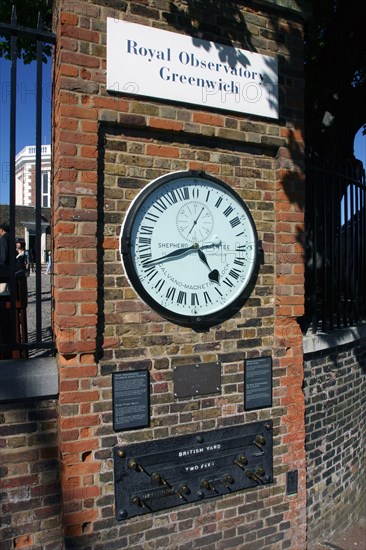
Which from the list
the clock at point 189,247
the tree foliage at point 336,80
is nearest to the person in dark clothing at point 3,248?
the clock at point 189,247

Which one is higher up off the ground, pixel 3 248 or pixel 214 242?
pixel 3 248

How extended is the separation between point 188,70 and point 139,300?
5.33ft

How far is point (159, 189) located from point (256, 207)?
0.83 metres

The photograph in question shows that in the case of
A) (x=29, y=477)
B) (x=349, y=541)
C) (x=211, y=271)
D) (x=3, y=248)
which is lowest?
(x=349, y=541)

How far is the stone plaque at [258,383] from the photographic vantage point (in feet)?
11.8

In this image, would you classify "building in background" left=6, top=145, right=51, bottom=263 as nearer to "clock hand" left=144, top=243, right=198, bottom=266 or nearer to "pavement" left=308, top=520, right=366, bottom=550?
"clock hand" left=144, top=243, right=198, bottom=266

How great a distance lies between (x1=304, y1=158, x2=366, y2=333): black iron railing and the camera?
4.46 m

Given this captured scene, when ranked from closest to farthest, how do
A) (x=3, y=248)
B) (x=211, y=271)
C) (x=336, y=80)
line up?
(x=211, y=271) < (x=3, y=248) < (x=336, y=80)

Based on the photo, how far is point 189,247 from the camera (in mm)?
3369

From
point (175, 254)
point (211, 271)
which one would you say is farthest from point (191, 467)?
point (175, 254)

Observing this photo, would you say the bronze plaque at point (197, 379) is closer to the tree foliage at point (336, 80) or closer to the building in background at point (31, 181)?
the building in background at point (31, 181)

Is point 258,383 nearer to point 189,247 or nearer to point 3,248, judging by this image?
point 189,247

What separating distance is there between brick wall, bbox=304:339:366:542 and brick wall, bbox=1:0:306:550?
0.36m

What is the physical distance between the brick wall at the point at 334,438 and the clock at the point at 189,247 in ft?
3.91
